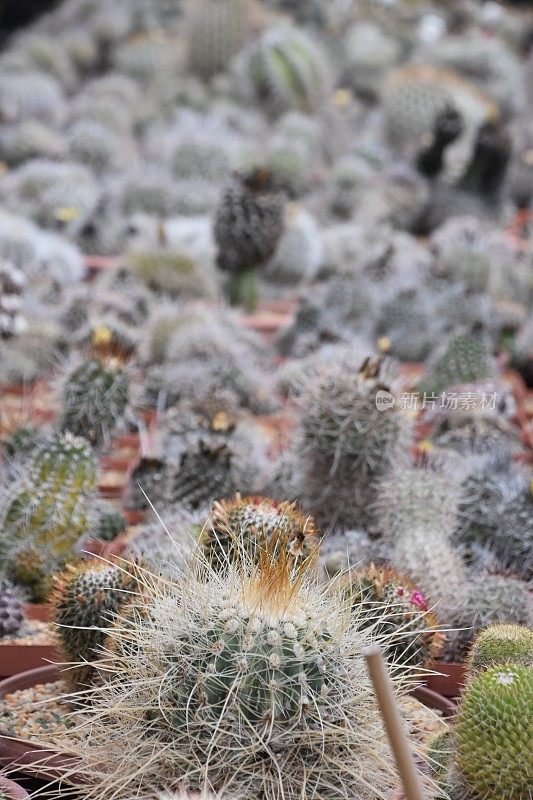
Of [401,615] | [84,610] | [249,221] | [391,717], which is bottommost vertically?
[249,221]

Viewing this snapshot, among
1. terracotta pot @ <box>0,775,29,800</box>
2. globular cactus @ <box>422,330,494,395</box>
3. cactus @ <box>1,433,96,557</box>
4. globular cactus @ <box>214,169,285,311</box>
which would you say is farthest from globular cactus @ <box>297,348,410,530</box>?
globular cactus @ <box>214,169,285,311</box>

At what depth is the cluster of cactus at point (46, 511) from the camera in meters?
3.11

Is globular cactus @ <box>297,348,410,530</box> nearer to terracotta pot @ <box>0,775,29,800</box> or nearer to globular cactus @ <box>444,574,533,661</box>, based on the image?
globular cactus @ <box>444,574,533,661</box>

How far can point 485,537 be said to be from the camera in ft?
10.4

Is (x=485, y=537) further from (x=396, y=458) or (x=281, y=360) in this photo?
(x=281, y=360)

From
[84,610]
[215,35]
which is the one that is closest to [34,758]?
[84,610]

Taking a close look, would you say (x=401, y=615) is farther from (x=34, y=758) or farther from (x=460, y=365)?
(x=460, y=365)

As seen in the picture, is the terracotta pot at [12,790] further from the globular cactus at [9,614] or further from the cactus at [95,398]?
the cactus at [95,398]

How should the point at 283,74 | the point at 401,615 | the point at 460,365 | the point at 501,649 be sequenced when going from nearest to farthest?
the point at 501,649
the point at 401,615
the point at 460,365
the point at 283,74

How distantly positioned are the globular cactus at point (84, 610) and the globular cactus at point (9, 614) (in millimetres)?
398

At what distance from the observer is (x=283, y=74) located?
32.1 ft

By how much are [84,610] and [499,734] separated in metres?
1.00

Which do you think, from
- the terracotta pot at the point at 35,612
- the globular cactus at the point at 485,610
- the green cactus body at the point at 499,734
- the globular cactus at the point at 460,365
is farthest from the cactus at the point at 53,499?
the globular cactus at the point at 460,365

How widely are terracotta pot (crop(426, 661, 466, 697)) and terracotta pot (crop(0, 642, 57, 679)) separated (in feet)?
3.12
